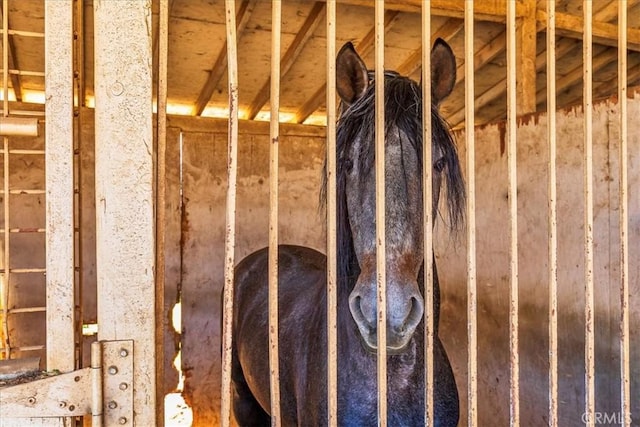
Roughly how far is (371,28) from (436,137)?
2350 mm

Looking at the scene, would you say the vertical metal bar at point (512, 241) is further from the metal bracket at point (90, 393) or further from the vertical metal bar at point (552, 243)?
the metal bracket at point (90, 393)

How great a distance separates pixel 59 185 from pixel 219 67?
2849 millimetres

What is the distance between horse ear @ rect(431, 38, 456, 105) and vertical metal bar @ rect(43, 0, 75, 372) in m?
0.94

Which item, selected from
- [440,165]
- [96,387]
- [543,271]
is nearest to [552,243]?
[440,165]

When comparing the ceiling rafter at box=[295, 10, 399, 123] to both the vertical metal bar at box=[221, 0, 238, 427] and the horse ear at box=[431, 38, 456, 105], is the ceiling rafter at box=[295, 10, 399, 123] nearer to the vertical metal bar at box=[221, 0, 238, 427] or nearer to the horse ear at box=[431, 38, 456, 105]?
the horse ear at box=[431, 38, 456, 105]

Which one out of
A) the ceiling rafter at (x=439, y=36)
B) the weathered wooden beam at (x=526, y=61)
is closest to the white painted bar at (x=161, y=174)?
the ceiling rafter at (x=439, y=36)

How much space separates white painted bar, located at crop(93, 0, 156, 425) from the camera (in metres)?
0.76

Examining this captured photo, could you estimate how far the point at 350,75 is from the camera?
129 centimetres

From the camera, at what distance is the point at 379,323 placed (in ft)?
2.97

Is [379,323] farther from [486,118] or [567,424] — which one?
[486,118]

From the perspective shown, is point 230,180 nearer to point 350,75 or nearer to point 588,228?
point 350,75

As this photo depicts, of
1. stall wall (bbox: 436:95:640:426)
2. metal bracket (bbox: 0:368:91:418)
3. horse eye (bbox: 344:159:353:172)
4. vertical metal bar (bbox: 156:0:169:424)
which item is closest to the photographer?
metal bracket (bbox: 0:368:91:418)

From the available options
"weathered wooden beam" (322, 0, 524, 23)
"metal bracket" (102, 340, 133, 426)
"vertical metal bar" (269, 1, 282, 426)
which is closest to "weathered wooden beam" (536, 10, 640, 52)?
"weathered wooden beam" (322, 0, 524, 23)

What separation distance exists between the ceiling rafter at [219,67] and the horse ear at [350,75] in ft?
6.10
